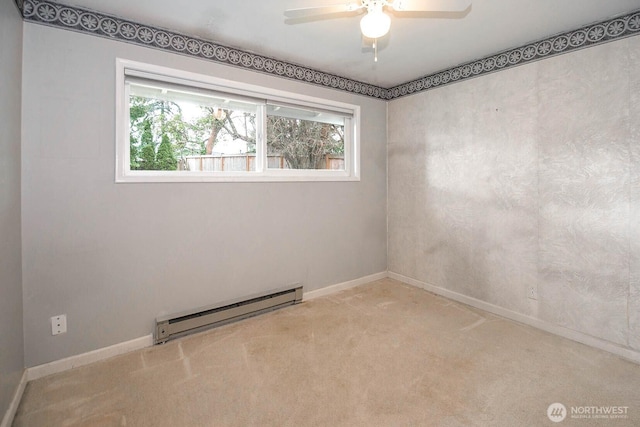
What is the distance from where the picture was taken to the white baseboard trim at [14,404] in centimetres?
151

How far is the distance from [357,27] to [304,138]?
1.26 metres

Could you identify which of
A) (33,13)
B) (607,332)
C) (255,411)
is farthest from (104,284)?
(607,332)

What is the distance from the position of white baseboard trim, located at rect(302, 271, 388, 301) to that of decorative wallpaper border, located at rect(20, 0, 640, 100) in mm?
2204

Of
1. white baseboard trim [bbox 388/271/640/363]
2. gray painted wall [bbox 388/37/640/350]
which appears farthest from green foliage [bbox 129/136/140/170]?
white baseboard trim [bbox 388/271/640/363]

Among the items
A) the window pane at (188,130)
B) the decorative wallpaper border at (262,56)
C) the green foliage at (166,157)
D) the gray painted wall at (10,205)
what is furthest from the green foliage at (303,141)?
the gray painted wall at (10,205)

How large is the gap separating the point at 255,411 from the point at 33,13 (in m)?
2.73

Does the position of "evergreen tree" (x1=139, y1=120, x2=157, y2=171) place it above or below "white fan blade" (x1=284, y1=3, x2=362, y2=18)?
below

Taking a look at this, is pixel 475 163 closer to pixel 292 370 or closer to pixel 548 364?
pixel 548 364

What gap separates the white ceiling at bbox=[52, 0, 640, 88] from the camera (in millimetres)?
2012

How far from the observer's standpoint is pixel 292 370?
2.02 meters

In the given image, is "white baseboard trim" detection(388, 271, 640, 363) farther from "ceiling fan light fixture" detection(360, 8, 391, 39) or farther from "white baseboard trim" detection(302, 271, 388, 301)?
"ceiling fan light fixture" detection(360, 8, 391, 39)

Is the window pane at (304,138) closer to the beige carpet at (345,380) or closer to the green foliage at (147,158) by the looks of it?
the green foliage at (147,158)

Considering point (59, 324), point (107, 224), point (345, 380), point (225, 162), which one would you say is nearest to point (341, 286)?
point (345, 380)

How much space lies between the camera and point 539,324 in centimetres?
259
